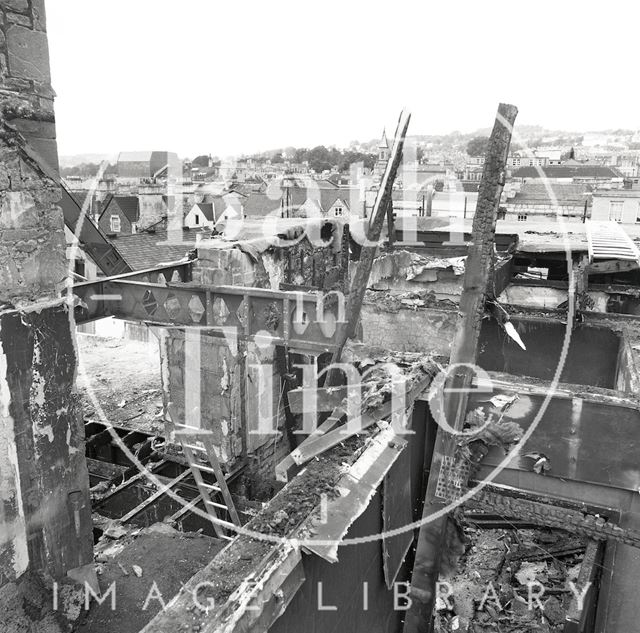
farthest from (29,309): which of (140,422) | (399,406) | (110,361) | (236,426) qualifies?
(110,361)

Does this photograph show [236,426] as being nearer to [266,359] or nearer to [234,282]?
[266,359]

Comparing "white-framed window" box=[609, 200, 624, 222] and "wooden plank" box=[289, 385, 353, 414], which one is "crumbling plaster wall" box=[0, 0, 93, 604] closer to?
"wooden plank" box=[289, 385, 353, 414]

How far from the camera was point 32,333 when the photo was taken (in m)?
3.54

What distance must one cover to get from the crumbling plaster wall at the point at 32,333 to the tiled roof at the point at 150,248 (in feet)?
37.0

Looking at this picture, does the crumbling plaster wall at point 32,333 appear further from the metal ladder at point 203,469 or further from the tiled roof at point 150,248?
the tiled roof at point 150,248

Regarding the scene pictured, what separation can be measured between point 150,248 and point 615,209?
25.3 m

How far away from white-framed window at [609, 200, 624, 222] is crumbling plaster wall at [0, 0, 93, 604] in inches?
1259

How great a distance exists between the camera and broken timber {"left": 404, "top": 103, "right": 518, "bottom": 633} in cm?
335

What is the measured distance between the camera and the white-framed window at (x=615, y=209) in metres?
30.2

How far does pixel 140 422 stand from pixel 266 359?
331cm

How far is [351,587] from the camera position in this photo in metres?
3.09

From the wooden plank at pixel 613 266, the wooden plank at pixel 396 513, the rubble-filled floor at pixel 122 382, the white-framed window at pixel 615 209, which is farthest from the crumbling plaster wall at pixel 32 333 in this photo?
the white-framed window at pixel 615 209

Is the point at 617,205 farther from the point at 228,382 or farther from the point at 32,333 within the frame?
the point at 32,333

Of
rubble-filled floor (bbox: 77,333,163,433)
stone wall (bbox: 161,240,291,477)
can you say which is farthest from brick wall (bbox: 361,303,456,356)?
rubble-filled floor (bbox: 77,333,163,433)
